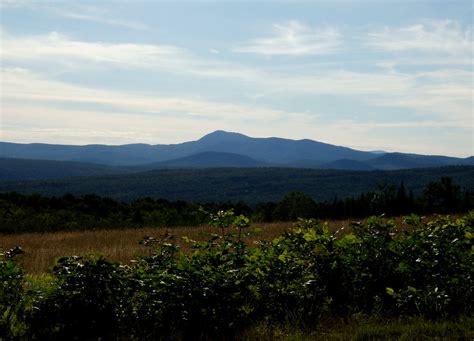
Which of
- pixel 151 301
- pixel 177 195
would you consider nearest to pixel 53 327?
pixel 151 301

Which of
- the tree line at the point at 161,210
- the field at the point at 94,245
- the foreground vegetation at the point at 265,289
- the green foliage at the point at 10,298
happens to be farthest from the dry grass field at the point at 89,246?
the tree line at the point at 161,210

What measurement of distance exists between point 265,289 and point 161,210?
30717 mm

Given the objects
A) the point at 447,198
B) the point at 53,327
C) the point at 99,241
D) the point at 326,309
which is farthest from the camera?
the point at 447,198

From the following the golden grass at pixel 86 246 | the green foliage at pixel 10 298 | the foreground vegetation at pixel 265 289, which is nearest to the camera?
the green foliage at pixel 10 298

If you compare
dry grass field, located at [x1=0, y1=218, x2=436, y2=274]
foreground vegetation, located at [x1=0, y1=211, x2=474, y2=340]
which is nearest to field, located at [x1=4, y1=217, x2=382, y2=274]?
dry grass field, located at [x1=0, y1=218, x2=436, y2=274]

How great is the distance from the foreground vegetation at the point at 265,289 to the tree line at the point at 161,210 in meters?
22.3

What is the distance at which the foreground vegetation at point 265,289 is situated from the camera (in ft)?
19.4

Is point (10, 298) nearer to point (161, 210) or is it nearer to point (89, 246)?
point (89, 246)

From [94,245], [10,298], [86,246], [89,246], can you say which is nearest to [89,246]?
[89,246]

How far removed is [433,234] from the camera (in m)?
7.10

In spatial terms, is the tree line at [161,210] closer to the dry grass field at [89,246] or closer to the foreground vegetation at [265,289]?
the dry grass field at [89,246]

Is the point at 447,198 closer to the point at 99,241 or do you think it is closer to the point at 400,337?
the point at 99,241

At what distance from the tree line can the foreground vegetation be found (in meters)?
22.3

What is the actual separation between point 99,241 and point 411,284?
1487 cm
